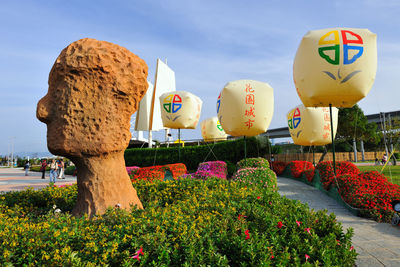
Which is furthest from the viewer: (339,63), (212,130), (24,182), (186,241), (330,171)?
(212,130)

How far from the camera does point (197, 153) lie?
53.5 ft

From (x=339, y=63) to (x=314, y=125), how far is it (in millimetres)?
5198

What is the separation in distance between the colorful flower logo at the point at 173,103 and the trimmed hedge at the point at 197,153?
4.63 metres

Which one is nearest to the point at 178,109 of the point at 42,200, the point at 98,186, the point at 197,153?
the point at 197,153

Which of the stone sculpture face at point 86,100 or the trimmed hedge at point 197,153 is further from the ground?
the stone sculpture face at point 86,100

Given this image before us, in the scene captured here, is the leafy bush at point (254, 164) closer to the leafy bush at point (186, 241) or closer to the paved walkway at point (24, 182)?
the leafy bush at point (186, 241)

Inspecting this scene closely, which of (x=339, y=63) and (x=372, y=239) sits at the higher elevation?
(x=339, y=63)

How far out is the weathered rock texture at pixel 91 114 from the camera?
11.9ft

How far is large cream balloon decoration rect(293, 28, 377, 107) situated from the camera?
5.74 metres

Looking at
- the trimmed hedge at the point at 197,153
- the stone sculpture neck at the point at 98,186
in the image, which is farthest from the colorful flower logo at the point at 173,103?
the stone sculpture neck at the point at 98,186

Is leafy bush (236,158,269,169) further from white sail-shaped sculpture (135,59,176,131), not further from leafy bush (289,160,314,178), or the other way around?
white sail-shaped sculpture (135,59,176,131)

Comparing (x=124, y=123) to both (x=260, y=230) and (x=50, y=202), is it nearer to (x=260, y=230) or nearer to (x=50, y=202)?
(x=50, y=202)

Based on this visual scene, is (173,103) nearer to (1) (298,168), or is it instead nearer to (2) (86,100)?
(1) (298,168)

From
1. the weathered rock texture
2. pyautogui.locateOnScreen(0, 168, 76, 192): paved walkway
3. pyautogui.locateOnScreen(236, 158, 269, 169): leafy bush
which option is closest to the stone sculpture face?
the weathered rock texture
